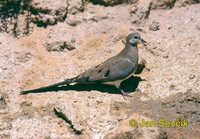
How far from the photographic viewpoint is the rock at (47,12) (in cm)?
874

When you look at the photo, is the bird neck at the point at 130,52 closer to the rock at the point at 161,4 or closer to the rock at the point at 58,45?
the rock at the point at 58,45

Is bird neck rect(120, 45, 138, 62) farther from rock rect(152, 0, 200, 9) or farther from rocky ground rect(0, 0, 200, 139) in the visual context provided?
rock rect(152, 0, 200, 9)

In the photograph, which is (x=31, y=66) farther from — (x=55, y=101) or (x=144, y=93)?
(x=144, y=93)

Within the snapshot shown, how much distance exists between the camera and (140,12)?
8898 millimetres

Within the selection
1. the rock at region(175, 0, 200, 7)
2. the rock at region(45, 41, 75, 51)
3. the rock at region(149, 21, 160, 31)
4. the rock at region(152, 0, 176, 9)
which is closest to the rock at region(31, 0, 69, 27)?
the rock at region(45, 41, 75, 51)

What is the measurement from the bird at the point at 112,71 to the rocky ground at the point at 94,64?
0.48 ft

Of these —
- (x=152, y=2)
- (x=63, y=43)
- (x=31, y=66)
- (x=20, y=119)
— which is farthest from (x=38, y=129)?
(x=152, y=2)

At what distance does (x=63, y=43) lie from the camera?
27.9ft

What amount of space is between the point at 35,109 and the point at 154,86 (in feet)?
5.87

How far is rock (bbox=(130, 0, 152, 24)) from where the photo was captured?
8898 mm

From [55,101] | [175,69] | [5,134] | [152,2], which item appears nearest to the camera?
[5,134]

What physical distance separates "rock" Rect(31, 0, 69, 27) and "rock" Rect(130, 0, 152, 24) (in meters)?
1.16

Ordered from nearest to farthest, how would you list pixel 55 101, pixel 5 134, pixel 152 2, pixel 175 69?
1. pixel 5 134
2. pixel 55 101
3. pixel 175 69
4. pixel 152 2

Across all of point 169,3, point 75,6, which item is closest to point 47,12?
point 75,6
